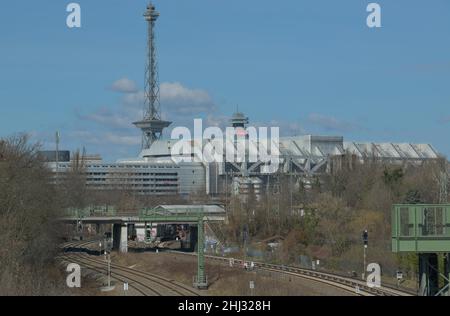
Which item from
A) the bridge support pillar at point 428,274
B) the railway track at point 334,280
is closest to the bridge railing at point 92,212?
the railway track at point 334,280

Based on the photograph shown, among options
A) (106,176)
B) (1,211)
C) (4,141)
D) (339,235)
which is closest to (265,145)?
(106,176)

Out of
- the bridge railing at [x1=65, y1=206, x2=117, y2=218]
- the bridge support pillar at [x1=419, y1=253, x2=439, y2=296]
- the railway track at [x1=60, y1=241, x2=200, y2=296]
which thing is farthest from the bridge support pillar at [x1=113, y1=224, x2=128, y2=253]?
the bridge support pillar at [x1=419, y1=253, x2=439, y2=296]

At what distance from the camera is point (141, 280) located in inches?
2124

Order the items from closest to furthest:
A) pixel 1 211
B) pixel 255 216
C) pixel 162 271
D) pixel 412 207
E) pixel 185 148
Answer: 1. pixel 412 207
2. pixel 1 211
3. pixel 162 271
4. pixel 255 216
5. pixel 185 148

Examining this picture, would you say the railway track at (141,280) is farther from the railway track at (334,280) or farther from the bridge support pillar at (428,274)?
the bridge support pillar at (428,274)

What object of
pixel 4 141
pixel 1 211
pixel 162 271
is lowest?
pixel 162 271

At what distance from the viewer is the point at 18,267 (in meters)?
36.9

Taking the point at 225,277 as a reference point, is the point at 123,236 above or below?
above

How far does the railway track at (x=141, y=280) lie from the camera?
151ft

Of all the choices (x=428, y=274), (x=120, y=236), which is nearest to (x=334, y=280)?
(x=428, y=274)

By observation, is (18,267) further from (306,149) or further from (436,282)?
(306,149)

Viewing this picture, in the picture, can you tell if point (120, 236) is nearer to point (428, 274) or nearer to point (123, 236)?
point (123, 236)

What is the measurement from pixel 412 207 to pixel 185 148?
16365 centimetres

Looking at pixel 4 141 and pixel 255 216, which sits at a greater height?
pixel 4 141
